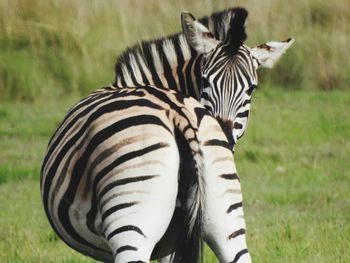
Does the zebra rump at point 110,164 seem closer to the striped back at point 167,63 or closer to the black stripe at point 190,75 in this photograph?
the striped back at point 167,63

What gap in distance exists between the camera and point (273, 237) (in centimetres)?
728

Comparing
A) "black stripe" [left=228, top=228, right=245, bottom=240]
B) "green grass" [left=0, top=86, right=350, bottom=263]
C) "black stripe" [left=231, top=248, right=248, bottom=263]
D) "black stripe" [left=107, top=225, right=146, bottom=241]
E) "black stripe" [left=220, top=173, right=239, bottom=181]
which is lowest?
"green grass" [left=0, top=86, right=350, bottom=263]

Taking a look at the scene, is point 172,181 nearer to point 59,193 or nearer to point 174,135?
point 174,135

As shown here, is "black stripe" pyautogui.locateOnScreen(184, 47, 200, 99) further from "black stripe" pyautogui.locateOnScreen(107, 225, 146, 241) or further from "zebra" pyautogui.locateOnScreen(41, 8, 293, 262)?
"black stripe" pyautogui.locateOnScreen(107, 225, 146, 241)

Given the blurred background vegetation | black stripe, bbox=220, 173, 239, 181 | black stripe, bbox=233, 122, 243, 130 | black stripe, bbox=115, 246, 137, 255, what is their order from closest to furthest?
black stripe, bbox=115, 246, 137, 255
black stripe, bbox=220, 173, 239, 181
black stripe, bbox=233, 122, 243, 130
the blurred background vegetation

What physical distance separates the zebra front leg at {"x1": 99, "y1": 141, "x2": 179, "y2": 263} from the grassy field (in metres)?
2.63

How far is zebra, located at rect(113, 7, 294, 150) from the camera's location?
535 cm

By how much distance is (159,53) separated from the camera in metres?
5.45

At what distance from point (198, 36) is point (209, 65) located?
0.56 ft

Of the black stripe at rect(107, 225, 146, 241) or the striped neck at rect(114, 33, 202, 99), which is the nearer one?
the black stripe at rect(107, 225, 146, 241)

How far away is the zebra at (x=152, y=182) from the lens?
4.01 m

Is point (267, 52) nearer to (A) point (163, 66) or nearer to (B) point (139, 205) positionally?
(A) point (163, 66)

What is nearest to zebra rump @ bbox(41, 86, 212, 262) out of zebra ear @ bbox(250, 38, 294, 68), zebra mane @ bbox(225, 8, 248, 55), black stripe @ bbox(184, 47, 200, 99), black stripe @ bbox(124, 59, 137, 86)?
black stripe @ bbox(124, 59, 137, 86)

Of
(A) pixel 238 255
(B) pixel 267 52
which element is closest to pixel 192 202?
(A) pixel 238 255
